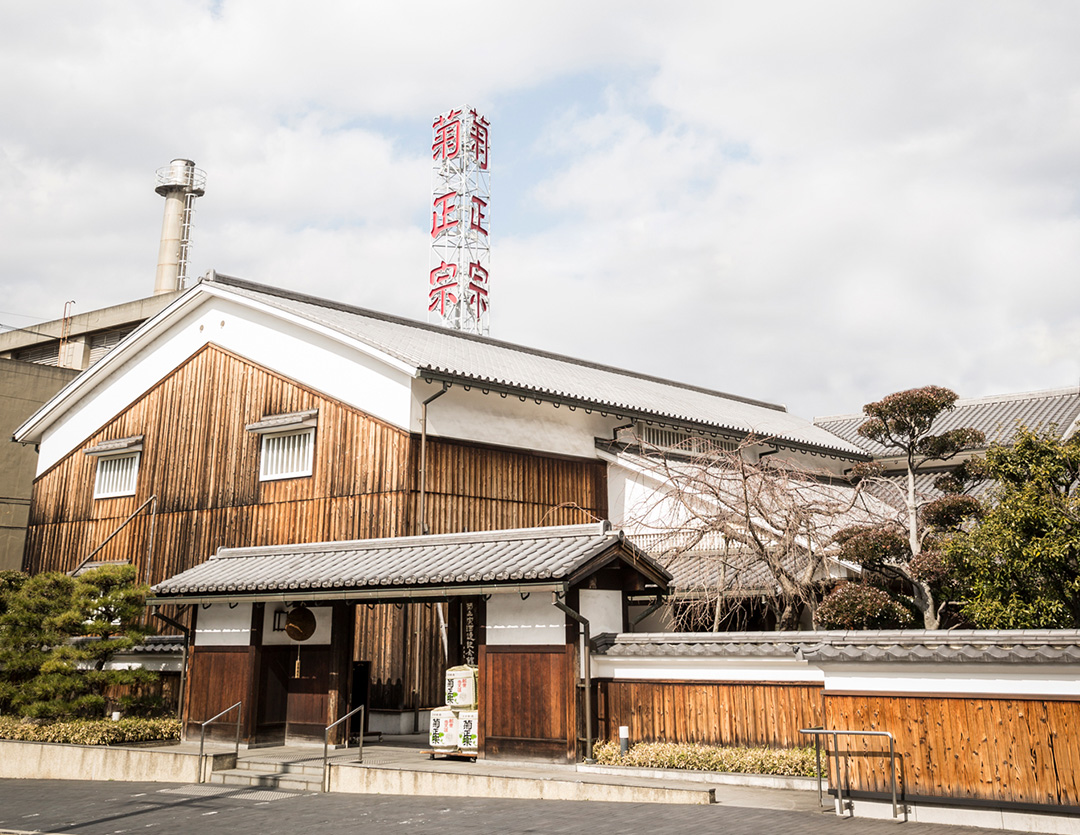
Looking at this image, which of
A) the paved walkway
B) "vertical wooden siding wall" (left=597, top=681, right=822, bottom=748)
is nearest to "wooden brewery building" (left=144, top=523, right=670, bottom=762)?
the paved walkway

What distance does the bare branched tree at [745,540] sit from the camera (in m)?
15.7

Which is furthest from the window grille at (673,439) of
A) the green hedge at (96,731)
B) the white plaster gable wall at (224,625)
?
the green hedge at (96,731)

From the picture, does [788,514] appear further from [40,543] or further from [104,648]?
[40,543]

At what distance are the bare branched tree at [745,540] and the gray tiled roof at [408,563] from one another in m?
2.57

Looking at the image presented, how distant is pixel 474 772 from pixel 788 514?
277 inches

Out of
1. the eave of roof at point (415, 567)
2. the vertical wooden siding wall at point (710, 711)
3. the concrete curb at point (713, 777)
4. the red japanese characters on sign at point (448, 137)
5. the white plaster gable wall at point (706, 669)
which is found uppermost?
the red japanese characters on sign at point (448, 137)

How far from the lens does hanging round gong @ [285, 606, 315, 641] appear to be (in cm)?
1622

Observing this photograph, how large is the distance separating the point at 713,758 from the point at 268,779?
22.1 feet

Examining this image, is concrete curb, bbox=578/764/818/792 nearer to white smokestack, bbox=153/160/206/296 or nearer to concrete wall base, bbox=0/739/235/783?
concrete wall base, bbox=0/739/235/783

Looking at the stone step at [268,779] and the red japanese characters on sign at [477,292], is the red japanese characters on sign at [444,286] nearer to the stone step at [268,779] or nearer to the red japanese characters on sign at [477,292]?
the red japanese characters on sign at [477,292]

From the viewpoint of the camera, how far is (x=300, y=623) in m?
16.2

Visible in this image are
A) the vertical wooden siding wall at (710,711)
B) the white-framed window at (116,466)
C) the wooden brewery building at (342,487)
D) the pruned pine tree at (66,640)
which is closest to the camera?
the vertical wooden siding wall at (710,711)

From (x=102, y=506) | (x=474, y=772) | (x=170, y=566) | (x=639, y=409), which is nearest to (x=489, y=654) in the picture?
(x=474, y=772)

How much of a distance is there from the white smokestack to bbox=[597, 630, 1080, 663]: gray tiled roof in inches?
1630
